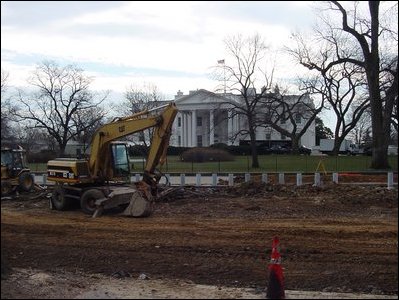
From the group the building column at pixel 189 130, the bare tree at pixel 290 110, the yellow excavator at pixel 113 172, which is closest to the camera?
the yellow excavator at pixel 113 172

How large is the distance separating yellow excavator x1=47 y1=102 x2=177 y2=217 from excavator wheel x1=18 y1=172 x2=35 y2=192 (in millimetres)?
4585

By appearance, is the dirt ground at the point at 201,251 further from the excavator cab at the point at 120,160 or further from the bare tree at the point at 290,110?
the bare tree at the point at 290,110

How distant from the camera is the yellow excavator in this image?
57.8 ft

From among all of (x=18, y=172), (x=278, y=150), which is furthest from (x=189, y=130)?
(x=18, y=172)

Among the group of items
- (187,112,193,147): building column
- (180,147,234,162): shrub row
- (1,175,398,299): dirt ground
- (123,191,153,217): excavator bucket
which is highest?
(187,112,193,147): building column

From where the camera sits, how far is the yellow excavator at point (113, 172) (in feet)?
57.8

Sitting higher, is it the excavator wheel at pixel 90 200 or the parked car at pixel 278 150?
the parked car at pixel 278 150

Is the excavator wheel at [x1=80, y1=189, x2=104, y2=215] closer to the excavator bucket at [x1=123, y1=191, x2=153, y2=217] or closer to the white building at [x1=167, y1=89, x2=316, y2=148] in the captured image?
the excavator bucket at [x1=123, y1=191, x2=153, y2=217]

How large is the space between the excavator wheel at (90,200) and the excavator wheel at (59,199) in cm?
105

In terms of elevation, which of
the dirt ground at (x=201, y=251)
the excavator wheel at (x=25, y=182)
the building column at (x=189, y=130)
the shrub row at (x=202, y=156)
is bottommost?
the dirt ground at (x=201, y=251)

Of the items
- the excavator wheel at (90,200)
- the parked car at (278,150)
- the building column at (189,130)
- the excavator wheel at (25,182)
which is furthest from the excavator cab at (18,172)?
the building column at (189,130)

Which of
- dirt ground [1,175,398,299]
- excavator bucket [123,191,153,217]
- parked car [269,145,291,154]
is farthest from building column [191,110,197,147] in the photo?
excavator bucket [123,191,153,217]

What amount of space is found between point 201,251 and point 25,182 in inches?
591

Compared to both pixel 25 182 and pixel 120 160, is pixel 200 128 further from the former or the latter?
pixel 120 160
